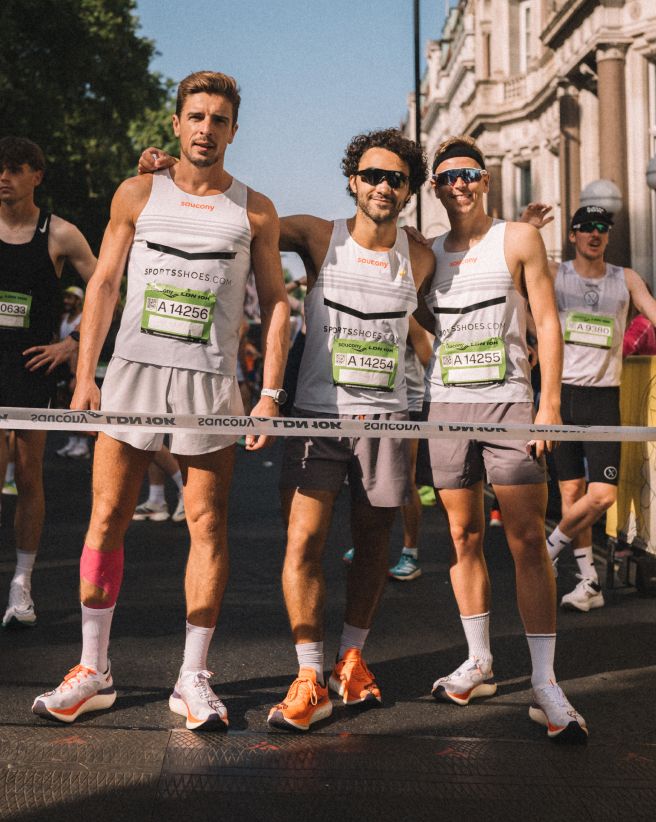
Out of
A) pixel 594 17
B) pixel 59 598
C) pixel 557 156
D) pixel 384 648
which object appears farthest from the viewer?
pixel 557 156

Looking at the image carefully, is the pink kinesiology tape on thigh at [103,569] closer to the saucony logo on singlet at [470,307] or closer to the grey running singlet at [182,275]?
the grey running singlet at [182,275]

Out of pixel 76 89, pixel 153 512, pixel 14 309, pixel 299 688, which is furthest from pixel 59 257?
pixel 76 89

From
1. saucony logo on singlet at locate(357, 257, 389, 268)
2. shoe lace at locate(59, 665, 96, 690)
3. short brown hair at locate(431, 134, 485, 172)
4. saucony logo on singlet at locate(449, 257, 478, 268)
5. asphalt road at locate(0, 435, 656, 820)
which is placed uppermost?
short brown hair at locate(431, 134, 485, 172)

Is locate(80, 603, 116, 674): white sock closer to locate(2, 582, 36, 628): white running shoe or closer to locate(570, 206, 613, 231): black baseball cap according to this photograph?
locate(2, 582, 36, 628): white running shoe

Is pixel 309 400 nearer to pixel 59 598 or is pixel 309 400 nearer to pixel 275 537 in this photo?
pixel 59 598

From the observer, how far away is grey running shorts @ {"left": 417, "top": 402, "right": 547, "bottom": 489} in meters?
4.36

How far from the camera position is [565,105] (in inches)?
1218

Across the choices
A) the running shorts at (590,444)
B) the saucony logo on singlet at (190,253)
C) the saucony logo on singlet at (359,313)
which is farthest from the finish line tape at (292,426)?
the running shorts at (590,444)

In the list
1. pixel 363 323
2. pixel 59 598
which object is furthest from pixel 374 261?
pixel 59 598

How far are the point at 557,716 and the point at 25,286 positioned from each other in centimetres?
297

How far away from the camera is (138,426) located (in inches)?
154

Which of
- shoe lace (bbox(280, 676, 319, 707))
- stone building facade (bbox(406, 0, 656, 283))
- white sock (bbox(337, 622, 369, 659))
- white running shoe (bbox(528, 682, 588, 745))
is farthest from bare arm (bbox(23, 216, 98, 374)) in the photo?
stone building facade (bbox(406, 0, 656, 283))

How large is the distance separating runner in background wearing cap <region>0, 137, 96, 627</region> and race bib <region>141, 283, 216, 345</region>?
1267mm

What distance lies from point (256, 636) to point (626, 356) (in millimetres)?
3198
